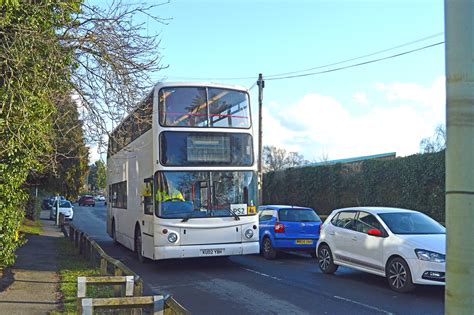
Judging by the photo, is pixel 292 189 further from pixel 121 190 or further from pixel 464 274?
pixel 464 274

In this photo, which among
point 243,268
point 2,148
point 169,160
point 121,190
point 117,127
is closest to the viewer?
point 2,148

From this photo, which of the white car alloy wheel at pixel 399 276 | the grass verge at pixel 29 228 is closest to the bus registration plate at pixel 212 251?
the white car alloy wheel at pixel 399 276

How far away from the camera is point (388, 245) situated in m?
9.95

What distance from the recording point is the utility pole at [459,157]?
7.95ft

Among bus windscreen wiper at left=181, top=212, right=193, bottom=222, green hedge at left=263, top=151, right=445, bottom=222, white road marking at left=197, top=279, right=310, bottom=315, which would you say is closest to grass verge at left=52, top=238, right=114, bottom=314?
white road marking at left=197, top=279, right=310, bottom=315

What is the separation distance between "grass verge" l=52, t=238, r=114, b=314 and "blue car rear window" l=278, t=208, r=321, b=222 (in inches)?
223

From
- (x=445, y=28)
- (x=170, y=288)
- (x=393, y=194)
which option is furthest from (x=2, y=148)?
(x=393, y=194)

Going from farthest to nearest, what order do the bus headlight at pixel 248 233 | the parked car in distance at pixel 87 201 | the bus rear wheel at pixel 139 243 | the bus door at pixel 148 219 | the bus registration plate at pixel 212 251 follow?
the parked car in distance at pixel 87 201 < the bus rear wheel at pixel 139 243 < the bus headlight at pixel 248 233 < the bus door at pixel 148 219 < the bus registration plate at pixel 212 251

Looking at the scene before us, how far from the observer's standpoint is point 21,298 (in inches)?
346

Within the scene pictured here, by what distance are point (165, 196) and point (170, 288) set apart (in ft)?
8.04

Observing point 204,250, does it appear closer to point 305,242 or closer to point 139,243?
point 139,243

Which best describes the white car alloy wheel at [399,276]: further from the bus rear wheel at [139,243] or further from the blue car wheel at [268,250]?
the bus rear wheel at [139,243]

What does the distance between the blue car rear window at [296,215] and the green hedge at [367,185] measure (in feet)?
25.5

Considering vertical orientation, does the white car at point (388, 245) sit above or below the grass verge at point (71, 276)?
above
